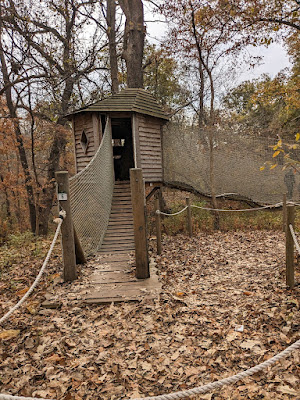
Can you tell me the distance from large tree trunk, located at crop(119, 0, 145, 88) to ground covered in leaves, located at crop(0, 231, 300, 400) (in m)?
8.02

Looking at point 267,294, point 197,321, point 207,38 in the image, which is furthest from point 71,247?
point 207,38

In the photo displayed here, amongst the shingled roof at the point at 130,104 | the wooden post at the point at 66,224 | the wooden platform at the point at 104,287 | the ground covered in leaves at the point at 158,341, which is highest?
the shingled roof at the point at 130,104

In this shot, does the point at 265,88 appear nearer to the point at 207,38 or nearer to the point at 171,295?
the point at 207,38

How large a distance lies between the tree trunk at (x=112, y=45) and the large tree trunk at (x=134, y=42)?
3.68ft

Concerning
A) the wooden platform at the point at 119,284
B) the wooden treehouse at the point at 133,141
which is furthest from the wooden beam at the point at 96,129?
the wooden platform at the point at 119,284

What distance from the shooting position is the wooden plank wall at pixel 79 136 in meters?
7.69

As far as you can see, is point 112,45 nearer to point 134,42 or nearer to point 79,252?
point 134,42

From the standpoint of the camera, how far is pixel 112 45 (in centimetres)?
1115

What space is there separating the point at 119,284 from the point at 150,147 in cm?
518

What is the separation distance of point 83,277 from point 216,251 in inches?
119

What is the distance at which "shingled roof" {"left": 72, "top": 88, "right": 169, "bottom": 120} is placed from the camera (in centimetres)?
743

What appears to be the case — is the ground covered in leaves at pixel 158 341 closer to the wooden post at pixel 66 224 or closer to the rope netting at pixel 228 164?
the wooden post at pixel 66 224

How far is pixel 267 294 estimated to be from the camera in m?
3.42

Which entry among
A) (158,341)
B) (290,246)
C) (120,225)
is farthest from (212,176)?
(158,341)
